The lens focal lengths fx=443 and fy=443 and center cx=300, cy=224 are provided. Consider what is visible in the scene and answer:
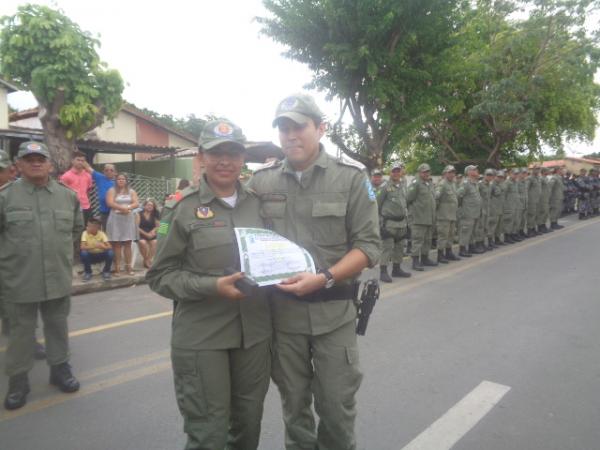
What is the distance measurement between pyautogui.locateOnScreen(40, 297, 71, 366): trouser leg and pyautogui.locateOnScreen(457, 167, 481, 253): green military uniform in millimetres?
7730

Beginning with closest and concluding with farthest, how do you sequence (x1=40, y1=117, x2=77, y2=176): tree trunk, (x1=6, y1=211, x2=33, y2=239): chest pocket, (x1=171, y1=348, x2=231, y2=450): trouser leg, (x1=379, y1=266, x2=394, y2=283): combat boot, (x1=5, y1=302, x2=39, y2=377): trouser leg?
(x1=171, y1=348, x2=231, y2=450): trouser leg
(x1=5, y1=302, x2=39, y2=377): trouser leg
(x1=6, y1=211, x2=33, y2=239): chest pocket
(x1=379, y1=266, x2=394, y2=283): combat boot
(x1=40, y1=117, x2=77, y2=176): tree trunk

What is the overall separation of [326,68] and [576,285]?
7846 mm

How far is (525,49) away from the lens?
638 inches

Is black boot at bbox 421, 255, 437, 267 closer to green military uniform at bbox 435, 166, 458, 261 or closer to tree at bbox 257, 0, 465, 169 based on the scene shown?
green military uniform at bbox 435, 166, 458, 261

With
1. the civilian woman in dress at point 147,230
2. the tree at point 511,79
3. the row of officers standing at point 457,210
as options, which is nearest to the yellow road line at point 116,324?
the civilian woman in dress at point 147,230

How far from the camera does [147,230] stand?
25.1ft

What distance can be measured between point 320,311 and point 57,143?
9.06m

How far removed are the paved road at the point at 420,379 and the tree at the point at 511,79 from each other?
892 centimetres

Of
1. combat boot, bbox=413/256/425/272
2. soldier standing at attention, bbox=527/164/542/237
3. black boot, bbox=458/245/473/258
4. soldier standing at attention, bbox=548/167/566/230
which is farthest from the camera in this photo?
soldier standing at attention, bbox=548/167/566/230

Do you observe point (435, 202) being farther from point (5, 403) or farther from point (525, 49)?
point (525, 49)

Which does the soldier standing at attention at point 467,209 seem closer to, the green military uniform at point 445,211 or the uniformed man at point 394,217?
the green military uniform at point 445,211

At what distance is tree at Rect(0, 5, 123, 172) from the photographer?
7988mm

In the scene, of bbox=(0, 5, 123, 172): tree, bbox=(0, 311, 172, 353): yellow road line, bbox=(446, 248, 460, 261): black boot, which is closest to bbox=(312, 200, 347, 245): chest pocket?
bbox=(0, 311, 172, 353): yellow road line

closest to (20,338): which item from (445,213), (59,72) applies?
(59,72)
